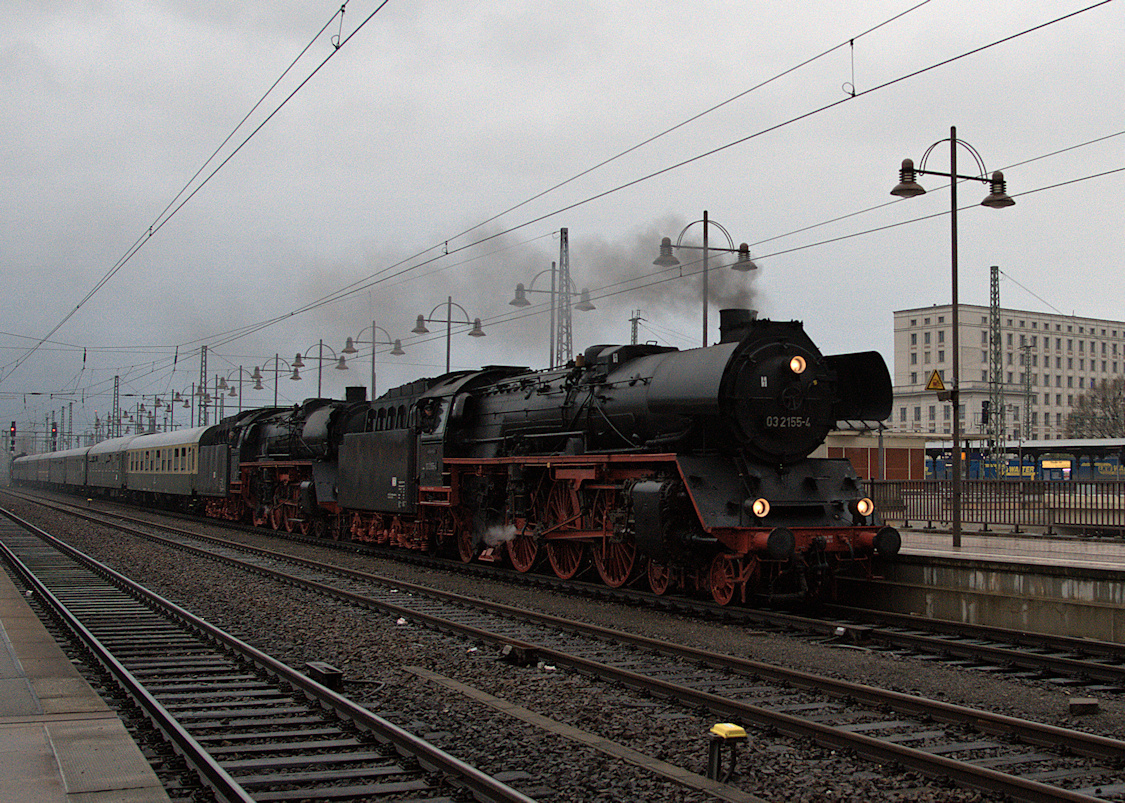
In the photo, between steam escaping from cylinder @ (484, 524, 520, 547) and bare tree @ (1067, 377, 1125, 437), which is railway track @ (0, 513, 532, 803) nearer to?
steam escaping from cylinder @ (484, 524, 520, 547)

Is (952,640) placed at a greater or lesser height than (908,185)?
lesser

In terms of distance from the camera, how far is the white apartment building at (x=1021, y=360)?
9350 centimetres

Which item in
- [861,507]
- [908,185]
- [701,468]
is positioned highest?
[908,185]

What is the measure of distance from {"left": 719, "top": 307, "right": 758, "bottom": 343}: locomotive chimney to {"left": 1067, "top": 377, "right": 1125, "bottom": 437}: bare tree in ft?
234

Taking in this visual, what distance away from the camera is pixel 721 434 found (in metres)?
12.2

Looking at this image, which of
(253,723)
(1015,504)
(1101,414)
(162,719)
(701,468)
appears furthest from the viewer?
(1101,414)

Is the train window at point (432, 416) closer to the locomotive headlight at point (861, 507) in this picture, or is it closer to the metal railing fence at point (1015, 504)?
the metal railing fence at point (1015, 504)

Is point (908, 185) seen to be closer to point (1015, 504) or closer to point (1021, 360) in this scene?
point (1015, 504)

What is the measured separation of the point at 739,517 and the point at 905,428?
3334 inches

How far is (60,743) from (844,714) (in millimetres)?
5112

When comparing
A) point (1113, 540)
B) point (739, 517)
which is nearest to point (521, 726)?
point (739, 517)

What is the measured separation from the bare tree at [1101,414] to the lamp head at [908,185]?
68.1 metres

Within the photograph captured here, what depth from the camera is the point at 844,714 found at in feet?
23.4

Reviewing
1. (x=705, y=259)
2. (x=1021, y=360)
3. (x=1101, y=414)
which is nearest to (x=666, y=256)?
(x=705, y=259)
